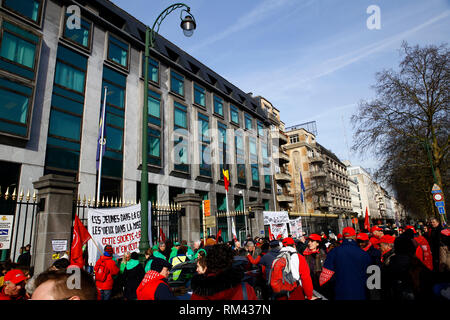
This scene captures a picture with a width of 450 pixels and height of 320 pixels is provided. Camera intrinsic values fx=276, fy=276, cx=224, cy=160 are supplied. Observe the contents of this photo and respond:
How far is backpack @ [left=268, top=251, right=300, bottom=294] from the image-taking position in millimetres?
4816

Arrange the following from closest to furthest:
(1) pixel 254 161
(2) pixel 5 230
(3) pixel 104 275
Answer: (3) pixel 104 275
(2) pixel 5 230
(1) pixel 254 161

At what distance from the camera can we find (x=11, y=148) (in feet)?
45.9

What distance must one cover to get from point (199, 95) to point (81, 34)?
12271 millimetres

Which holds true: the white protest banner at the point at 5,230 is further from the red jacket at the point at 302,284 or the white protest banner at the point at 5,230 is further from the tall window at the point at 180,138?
the tall window at the point at 180,138

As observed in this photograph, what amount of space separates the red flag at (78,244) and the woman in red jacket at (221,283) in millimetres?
6393

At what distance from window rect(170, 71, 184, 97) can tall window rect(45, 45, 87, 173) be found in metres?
8.36

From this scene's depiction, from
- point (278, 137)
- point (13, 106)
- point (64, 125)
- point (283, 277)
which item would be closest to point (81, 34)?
point (64, 125)

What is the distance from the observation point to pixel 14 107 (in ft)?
47.4

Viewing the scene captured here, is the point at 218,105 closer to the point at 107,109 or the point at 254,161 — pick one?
the point at 254,161
